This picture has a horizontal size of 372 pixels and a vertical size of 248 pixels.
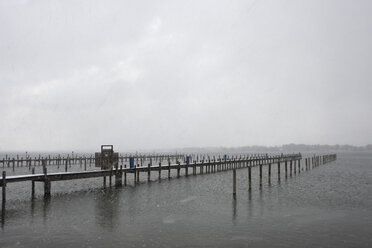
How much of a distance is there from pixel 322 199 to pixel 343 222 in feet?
27.4

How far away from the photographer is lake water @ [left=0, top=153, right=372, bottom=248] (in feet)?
45.8

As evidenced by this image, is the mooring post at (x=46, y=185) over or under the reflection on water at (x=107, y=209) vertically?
over

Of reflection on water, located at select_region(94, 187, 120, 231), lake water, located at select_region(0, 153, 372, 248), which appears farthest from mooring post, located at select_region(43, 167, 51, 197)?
reflection on water, located at select_region(94, 187, 120, 231)

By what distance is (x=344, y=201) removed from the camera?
977 inches

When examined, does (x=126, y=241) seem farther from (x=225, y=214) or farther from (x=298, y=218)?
(x=298, y=218)

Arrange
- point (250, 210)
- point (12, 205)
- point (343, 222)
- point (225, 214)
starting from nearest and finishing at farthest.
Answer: point (343, 222) < point (225, 214) < point (250, 210) < point (12, 205)

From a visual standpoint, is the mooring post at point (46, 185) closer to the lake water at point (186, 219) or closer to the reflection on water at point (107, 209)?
the lake water at point (186, 219)

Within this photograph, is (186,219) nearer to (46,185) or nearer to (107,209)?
(107,209)

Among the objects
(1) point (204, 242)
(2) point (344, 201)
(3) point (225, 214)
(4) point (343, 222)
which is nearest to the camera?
(1) point (204, 242)

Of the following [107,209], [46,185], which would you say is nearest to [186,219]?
[107,209]

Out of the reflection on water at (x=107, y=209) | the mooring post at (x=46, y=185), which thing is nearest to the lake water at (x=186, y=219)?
the reflection on water at (x=107, y=209)

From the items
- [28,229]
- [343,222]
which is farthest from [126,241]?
[343,222]

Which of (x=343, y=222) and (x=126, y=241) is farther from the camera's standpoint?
(x=343, y=222)

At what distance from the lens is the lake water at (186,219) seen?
1397cm
